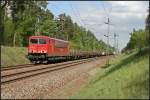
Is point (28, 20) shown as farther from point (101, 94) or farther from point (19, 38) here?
point (101, 94)

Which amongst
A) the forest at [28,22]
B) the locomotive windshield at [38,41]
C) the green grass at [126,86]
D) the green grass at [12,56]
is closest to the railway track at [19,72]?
the green grass at [12,56]

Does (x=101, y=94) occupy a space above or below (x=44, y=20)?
below

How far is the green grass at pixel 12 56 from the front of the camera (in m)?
51.8

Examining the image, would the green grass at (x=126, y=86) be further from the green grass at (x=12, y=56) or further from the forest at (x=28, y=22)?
the forest at (x=28, y=22)

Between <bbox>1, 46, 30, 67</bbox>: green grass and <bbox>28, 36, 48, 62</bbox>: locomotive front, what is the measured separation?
2518 mm

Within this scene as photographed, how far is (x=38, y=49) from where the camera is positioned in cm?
5284

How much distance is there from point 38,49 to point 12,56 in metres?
4.47

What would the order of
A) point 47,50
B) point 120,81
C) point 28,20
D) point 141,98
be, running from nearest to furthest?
A: point 141,98 → point 120,81 → point 47,50 → point 28,20

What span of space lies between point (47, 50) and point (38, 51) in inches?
44.6

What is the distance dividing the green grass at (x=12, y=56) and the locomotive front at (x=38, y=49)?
8.26ft

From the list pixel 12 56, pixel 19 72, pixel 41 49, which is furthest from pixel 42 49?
pixel 19 72

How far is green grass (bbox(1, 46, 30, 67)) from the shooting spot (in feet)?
170

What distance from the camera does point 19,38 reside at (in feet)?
349

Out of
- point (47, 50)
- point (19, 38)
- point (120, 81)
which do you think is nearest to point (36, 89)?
point (120, 81)
